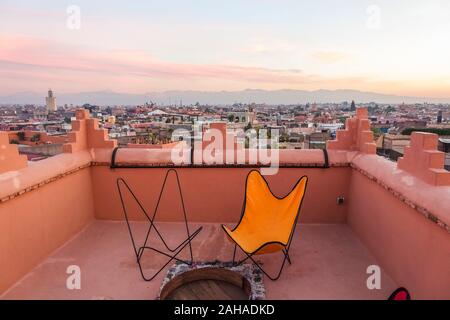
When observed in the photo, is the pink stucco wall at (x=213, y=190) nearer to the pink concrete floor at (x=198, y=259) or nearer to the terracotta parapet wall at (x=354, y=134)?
the pink concrete floor at (x=198, y=259)

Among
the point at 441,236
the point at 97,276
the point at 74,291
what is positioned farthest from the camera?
the point at 97,276

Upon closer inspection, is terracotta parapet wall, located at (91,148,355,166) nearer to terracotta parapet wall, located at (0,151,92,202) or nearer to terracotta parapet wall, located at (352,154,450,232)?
terracotta parapet wall, located at (0,151,92,202)

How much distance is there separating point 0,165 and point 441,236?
15.9 feet

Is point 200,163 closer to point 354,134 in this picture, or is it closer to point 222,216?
point 222,216

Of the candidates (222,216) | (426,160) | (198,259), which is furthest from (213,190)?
(426,160)

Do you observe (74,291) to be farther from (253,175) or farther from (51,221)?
(253,175)

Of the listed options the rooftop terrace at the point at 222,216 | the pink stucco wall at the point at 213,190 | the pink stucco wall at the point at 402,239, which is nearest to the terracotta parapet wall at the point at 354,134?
the rooftop terrace at the point at 222,216

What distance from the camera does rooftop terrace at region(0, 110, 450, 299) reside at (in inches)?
133

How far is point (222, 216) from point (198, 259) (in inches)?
50.2

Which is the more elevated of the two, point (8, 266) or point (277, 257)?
point (8, 266)

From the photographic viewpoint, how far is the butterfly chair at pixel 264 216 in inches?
161

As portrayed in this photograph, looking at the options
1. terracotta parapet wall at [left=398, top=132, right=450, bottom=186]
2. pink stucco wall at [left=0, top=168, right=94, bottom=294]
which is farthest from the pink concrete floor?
terracotta parapet wall at [left=398, top=132, right=450, bottom=186]

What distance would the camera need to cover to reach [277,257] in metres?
4.49
